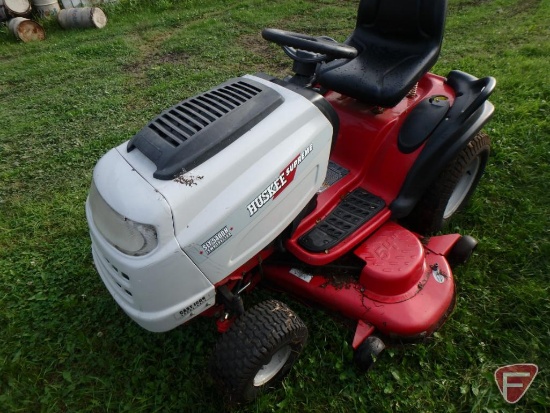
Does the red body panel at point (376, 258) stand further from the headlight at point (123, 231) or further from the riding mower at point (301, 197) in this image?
the headlight at point (123, 231)

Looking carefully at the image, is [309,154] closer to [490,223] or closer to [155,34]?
[490,223]

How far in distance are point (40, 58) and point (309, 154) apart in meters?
5.26

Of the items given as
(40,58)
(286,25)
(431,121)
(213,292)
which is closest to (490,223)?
(431,121)

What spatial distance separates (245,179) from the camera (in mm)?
1600

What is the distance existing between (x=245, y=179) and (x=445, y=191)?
129 centimetres

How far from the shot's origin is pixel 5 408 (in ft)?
6.48

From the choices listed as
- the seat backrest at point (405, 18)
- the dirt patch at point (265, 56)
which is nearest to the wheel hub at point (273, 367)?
the seat backrest at point (405, 18)

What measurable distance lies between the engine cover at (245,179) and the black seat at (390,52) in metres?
0.57

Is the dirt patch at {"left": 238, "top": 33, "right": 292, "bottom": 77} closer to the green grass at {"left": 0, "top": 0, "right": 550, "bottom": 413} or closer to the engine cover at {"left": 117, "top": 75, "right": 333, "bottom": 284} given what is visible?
the green grass at {"left": 0, "top": 0, "right": 550, "bottom": 413}

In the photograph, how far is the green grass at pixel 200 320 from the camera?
199 centimetres

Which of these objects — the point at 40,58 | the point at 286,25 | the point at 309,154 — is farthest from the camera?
the point at 286,25

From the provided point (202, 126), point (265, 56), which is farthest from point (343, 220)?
point (265, 56)

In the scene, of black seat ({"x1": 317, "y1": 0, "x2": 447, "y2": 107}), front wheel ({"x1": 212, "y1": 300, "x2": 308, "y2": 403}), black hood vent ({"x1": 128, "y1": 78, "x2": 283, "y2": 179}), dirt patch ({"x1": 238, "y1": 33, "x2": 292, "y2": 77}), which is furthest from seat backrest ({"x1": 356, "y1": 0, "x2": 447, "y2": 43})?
dirt patch ({"x1": 238, "y1": 33, "x2": 292, "y2": 77})

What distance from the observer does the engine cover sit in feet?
4.92
